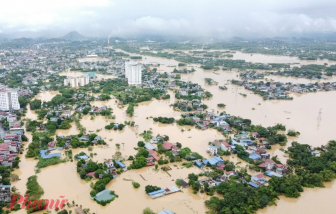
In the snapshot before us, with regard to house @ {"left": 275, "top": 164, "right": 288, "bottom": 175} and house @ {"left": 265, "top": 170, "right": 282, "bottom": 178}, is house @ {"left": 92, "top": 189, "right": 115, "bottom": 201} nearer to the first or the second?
house @ {"left": 265, "top": 170, "right": 282, "bottom": 178}

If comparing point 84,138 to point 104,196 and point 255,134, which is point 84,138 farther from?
point 255,134

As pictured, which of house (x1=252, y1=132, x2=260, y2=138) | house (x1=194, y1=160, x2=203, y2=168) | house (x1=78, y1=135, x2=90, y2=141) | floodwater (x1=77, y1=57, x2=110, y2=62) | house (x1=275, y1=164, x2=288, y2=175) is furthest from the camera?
floodwater (x1=77, y1=57, x2=110, y2=62)

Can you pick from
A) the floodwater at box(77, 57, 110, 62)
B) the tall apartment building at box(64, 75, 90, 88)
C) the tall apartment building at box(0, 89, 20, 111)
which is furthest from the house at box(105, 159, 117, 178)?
the floodwater at box(77, 57, 110, 62)

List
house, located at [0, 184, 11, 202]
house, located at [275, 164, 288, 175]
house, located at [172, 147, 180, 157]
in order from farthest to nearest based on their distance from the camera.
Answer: house, located at [172, 147, 180, 157] < house, located at [275, 164, 288, 175] < house, located at [0, 184, 11, 202]

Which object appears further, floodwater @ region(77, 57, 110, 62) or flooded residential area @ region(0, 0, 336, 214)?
floodwater @ region(77, 57, 110, 62)

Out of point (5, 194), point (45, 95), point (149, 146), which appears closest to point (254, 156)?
point (149, 146)

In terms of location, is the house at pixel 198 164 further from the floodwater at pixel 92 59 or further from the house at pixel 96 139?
the floodwater at pixel 92 59

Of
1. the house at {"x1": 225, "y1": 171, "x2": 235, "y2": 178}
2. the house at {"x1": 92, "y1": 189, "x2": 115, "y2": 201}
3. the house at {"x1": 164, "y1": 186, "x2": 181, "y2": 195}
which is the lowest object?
the house at {"x1": 92, "y1": 189, "x2": 115, "y2": 201}
